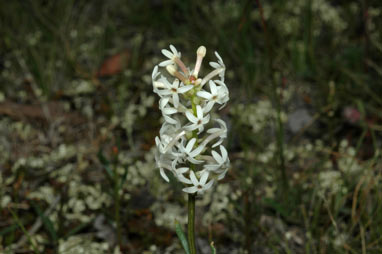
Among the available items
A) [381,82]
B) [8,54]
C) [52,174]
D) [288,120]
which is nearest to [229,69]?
[288,120]

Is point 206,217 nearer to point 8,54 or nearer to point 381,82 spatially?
point 381,82

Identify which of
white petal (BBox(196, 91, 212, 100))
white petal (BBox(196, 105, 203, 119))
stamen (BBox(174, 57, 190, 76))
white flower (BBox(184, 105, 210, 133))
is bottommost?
white flower (BBox(184, 105, 210, 133))

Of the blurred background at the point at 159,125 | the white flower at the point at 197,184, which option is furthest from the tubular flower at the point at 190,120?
the blurred background at the point at 159,125

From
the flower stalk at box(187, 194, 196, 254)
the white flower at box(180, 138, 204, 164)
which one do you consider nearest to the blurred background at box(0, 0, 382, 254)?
the flower stalk at box(187, 194, 196, 254)

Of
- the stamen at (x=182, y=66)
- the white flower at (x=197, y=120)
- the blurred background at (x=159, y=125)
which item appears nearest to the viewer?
the white flower at (x=197, y=120)

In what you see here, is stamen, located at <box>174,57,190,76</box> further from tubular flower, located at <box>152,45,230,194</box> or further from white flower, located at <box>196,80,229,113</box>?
white flower, located at <box>196,80,229,113</box>

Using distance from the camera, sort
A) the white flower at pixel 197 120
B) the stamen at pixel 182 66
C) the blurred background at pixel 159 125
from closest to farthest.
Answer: the white flower at pixel 197 120, the stamen at pixel 182 66, the blurred background at pixel 159 125

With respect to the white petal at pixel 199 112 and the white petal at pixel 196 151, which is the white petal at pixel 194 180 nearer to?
the white petal at pixel 196 151

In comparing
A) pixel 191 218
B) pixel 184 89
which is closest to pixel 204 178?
pixel 191 218
